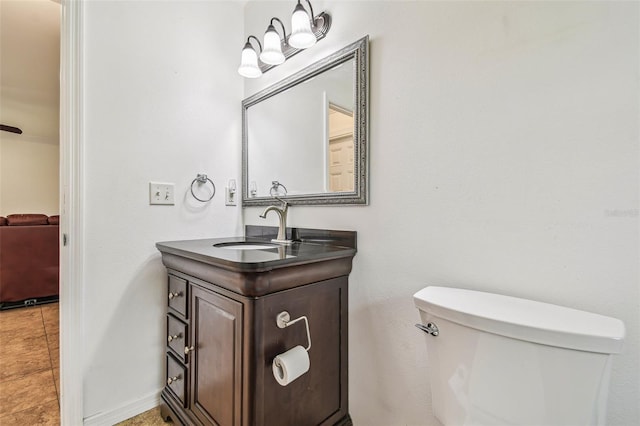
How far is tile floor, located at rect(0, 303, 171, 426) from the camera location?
131cm

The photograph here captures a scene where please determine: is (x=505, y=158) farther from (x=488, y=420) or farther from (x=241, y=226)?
(x=241, y=226)

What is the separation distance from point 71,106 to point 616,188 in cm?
191

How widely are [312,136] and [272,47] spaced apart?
1.58ft

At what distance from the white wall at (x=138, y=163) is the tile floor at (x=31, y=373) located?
0.29 meters

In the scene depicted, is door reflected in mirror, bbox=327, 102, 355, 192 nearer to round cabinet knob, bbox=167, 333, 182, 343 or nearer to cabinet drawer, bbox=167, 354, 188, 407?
round cabinet knob, bbox=167, 333, 182, 343

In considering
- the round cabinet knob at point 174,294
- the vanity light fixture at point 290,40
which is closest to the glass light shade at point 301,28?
the vanity light fixture at point 290,40

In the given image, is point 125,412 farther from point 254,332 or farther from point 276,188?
point 276,188

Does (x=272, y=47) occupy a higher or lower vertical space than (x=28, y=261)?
higher

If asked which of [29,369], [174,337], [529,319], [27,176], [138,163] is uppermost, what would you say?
[27,176]

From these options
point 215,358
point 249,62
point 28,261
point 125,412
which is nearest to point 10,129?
point 28,261

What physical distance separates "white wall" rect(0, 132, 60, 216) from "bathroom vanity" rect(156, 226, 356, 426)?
4.78m

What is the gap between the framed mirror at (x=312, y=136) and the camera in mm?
1156

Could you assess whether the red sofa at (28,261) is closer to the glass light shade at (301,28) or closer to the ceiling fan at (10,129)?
the ceiling fan at (10,129)

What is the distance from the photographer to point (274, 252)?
3.52 feet
